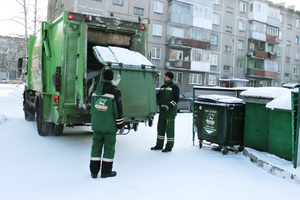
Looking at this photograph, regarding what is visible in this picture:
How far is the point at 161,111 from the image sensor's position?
6.66 meters

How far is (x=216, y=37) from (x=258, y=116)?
31.5 m

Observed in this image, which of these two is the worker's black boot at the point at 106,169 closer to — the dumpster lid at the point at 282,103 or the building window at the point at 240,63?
Result: the dumpster lid at the point at 282,103

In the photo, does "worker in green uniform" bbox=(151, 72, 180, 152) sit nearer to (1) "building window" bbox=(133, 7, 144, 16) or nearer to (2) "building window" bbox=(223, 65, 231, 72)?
(1) "building window" bbox=(133, 7, 144, 16)

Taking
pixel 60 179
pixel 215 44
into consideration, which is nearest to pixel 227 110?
pixel 60 179

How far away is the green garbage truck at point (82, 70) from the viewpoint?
5965 mm

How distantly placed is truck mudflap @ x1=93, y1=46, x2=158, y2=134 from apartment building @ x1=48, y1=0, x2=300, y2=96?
21.5m

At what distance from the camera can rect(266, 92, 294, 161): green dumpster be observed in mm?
5266

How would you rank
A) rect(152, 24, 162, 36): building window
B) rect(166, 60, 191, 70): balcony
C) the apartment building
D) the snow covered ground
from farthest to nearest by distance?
rect(166, 60, 191, 70): balcony
rect(152, 24, 162, 36): building window
the apartment building
the snow covered ground

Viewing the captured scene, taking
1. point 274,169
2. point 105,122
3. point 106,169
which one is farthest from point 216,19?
point 106,169

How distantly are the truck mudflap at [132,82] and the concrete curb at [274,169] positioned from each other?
206 cm

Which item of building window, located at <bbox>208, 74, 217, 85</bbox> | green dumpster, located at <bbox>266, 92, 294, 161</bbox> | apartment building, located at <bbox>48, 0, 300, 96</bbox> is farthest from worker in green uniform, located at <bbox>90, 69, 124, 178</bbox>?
building window, located at <bbox>208, 74, 217, 85</bbox>

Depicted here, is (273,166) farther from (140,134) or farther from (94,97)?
(140,134)

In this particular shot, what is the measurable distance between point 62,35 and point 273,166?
184 inches

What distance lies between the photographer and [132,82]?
A: 5.93 metres
